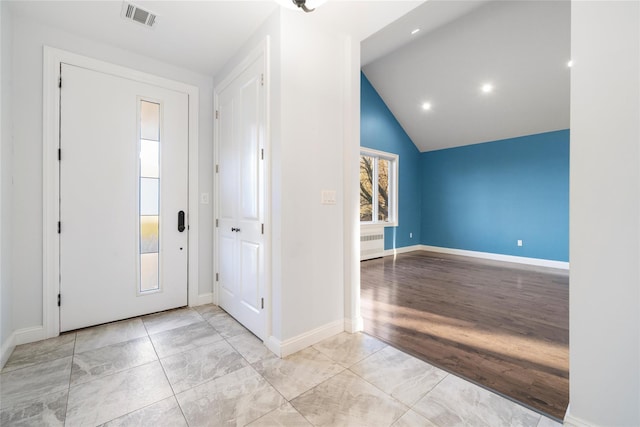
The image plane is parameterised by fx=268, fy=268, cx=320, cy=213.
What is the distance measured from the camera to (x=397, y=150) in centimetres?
663

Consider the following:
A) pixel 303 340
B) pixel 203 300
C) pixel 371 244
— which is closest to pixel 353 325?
pixel 303 340

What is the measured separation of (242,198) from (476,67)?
196 inches

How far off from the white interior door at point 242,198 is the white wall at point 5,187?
1581mm

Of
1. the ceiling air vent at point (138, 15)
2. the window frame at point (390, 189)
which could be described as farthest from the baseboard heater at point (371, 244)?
the ceiling air vent at point (138, 15)

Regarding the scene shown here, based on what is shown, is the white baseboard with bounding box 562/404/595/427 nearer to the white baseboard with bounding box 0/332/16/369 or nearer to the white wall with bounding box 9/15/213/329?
the white baseboard with bounding box 0/332/16/369

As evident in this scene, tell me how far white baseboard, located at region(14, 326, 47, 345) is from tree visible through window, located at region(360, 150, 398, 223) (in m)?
5.16

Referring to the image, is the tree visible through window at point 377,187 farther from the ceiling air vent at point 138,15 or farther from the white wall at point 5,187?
the white wall at point 5,187

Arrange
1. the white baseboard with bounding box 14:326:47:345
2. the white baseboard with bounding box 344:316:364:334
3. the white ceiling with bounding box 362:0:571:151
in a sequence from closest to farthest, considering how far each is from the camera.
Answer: the white baseboard with bounding box 14:326:47:345, the white baseboard with bounding box 344:316:364:334, the white ceiling with bounding box 362:0:571:151

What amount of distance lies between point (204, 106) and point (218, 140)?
1.47ft

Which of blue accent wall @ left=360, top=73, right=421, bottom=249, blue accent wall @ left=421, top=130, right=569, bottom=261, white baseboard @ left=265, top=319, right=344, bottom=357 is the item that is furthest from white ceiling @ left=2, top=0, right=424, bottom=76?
blue accent wall @ left=421, top=130, right=569, bottom=261

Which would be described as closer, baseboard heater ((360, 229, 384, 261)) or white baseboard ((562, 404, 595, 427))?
white baseboard ((562, 404, 595, 427))

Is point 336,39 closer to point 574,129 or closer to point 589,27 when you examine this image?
point 589,27

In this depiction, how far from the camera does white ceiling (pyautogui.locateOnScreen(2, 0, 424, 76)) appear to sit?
201cm

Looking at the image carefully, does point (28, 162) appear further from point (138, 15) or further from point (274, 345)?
point (274, 345)
